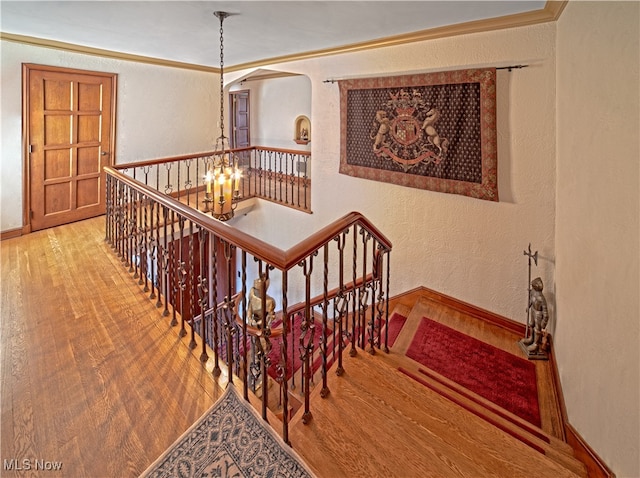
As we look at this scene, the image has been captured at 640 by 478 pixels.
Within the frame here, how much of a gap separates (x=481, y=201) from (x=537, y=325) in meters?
1.21

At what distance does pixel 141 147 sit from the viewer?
549cm

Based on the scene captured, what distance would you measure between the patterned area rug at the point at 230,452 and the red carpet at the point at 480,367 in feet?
5.53

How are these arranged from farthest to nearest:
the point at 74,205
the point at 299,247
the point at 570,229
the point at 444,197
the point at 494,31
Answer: the point at 74,205 < the point at 444,197 < the point at 494,31 < the point at 570,229 < the point at 299,247

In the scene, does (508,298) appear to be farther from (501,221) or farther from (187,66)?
(187,66)

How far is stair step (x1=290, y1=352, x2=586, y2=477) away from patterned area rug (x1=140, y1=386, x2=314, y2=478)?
0.31ft

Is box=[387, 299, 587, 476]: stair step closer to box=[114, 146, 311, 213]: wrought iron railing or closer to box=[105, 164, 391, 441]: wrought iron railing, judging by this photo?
box=[105, 164, 391, 441]: wrought iron railing

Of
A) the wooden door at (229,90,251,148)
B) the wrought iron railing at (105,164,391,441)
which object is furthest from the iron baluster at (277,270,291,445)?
the wooden door at (229,90,251,148)

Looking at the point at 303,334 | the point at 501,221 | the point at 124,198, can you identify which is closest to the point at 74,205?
the point at 124,198

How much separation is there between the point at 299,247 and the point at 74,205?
181 inches

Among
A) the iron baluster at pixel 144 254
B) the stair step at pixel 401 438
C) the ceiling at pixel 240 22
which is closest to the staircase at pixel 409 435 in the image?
the stair step at pixel 401 438

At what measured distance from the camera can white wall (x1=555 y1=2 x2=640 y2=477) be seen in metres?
1.44

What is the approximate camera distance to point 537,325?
118 inches

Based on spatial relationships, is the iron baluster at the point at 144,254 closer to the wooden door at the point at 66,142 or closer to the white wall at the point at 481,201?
the wooden door at the point at 66,142

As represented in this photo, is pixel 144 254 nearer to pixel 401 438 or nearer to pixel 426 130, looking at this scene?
pixel 401 438
